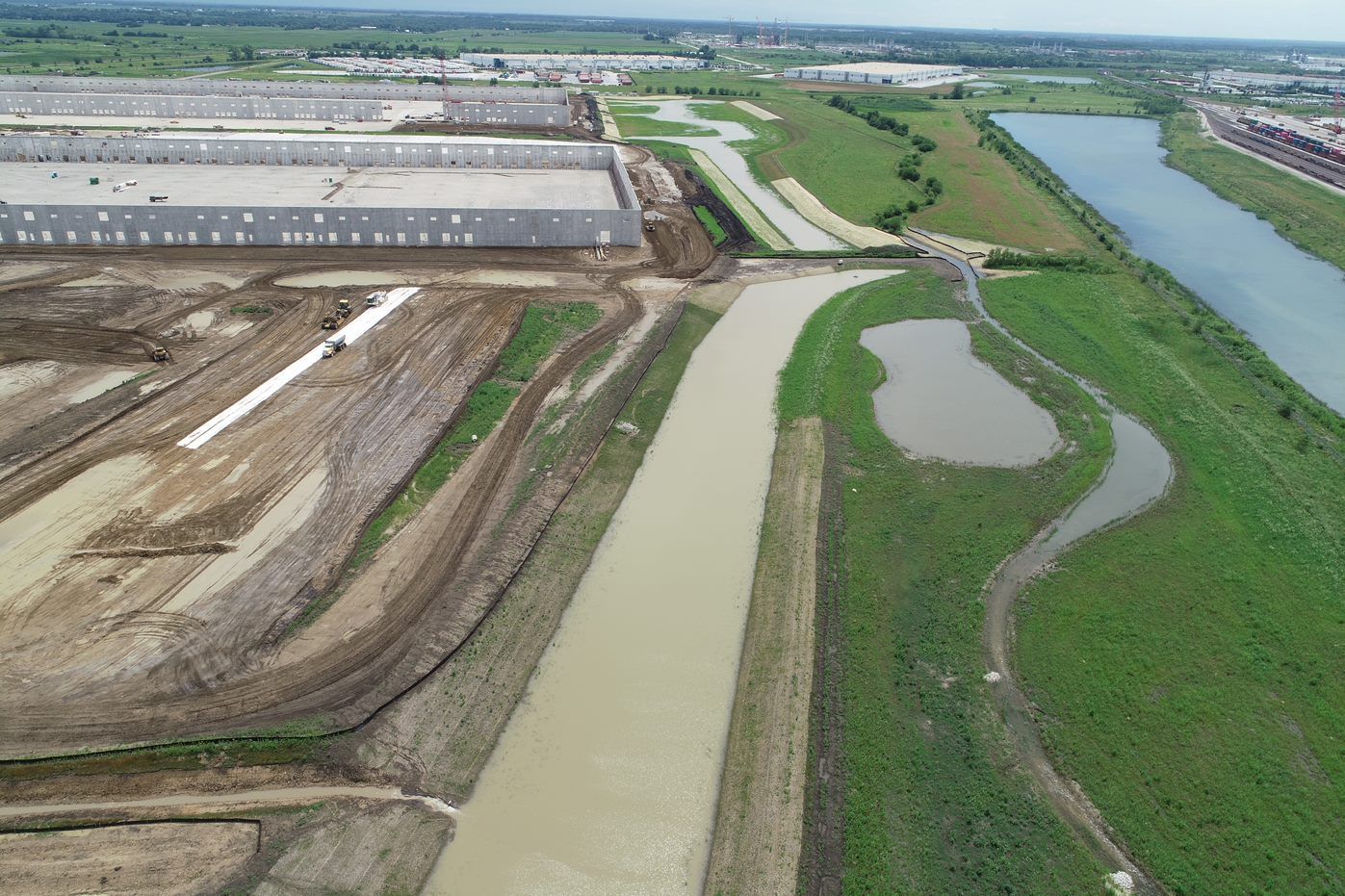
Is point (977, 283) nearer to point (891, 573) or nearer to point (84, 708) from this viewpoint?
point (891, 573)

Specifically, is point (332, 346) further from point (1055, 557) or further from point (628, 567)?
point (1055, 557)

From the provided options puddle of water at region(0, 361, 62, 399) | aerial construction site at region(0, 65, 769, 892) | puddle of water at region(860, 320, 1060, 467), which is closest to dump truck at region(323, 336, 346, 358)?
aerial construction site at region(0, 65, 769, 892)

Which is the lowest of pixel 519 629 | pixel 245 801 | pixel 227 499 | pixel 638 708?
pixel 638 708

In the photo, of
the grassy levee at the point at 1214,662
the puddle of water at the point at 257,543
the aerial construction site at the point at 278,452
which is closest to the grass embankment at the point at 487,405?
the aerial construction site at the point at 278,452

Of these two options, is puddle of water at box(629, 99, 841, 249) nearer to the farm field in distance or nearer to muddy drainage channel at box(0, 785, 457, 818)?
the farm field in distance

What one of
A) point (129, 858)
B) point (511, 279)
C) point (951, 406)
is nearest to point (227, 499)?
point (129, 858)

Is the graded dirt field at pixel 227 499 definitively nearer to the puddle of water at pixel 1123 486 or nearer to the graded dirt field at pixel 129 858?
the graded dirt field at pixel 129 858
